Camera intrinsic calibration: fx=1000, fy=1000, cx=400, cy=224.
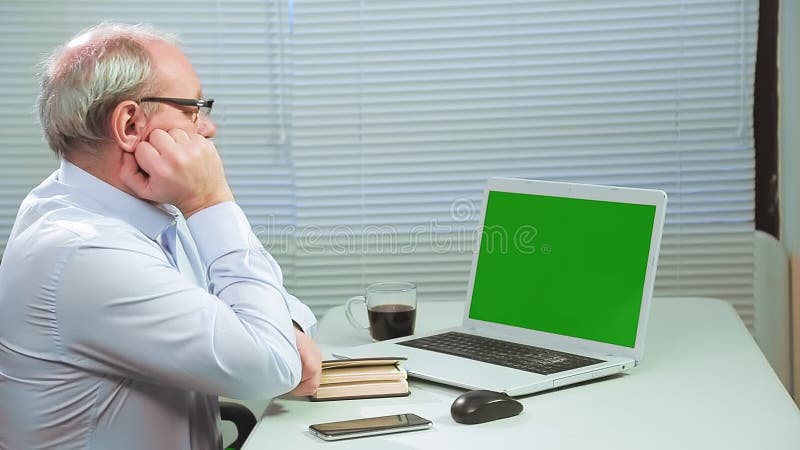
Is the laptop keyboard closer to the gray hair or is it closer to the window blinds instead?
the gray hair

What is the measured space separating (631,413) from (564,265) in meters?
0.48

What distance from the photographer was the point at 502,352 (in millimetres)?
1903

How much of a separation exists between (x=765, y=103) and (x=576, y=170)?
60 centimetres

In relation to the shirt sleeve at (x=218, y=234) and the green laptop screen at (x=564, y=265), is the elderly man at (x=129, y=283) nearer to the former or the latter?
the shirt sleeve at (x=218, y=234)

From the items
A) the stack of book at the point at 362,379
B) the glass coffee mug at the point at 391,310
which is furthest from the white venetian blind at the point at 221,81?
the stack of book at the point at 362,379

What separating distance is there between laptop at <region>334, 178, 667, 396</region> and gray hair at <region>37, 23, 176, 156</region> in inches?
26.6

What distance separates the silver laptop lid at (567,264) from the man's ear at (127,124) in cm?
84

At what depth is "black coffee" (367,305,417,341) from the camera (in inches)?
81.8

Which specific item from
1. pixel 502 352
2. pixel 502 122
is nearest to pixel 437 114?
pixel 502 122

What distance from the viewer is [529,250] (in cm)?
205

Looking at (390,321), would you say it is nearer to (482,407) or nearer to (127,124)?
(482,407)

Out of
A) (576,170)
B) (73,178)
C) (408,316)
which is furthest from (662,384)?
(576,170)

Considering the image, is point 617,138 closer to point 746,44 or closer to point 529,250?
point 746,44

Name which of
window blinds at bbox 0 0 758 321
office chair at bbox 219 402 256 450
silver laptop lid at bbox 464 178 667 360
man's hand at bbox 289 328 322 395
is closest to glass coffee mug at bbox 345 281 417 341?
silver laptop lid at bbox 464 178 667 360
